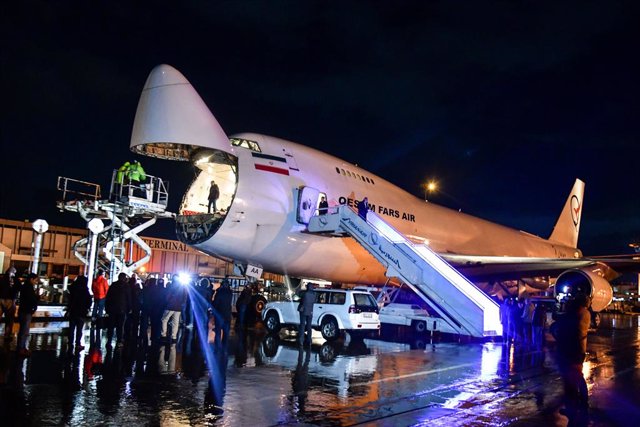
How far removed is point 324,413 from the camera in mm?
7184

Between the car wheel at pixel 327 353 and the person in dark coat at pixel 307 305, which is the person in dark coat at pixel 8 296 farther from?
the car wheel at pixel 327 353

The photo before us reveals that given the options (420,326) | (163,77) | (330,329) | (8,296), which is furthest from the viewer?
(420,326)

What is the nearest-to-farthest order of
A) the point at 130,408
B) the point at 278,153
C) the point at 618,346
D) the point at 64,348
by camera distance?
the point at 130,408
the point at 64,348
the point at 278,153
the point at 618,346

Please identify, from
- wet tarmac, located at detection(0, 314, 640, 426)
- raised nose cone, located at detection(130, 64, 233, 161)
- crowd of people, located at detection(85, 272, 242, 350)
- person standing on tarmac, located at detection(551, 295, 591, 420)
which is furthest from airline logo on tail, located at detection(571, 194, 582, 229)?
person standing on tarmac, located at detection(551, 295, 591, 420)

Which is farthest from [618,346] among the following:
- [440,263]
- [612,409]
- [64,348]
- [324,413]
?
[64,348]

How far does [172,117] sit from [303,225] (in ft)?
15.8

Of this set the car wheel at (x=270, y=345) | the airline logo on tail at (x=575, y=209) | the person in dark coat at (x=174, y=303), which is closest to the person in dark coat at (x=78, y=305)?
the person in dark coat at (x=174, y=303)

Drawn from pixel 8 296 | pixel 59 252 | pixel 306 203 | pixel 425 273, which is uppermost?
pixel 306 203

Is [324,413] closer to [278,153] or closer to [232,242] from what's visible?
[232,242]

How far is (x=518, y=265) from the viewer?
72.1 feet

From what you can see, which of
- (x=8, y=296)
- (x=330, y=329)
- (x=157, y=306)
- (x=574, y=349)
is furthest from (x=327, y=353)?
(x=8, y=296)

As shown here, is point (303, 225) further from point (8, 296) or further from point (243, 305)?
point (8, 296)

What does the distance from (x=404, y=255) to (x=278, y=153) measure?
474 cm

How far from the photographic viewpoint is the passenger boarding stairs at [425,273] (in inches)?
560
